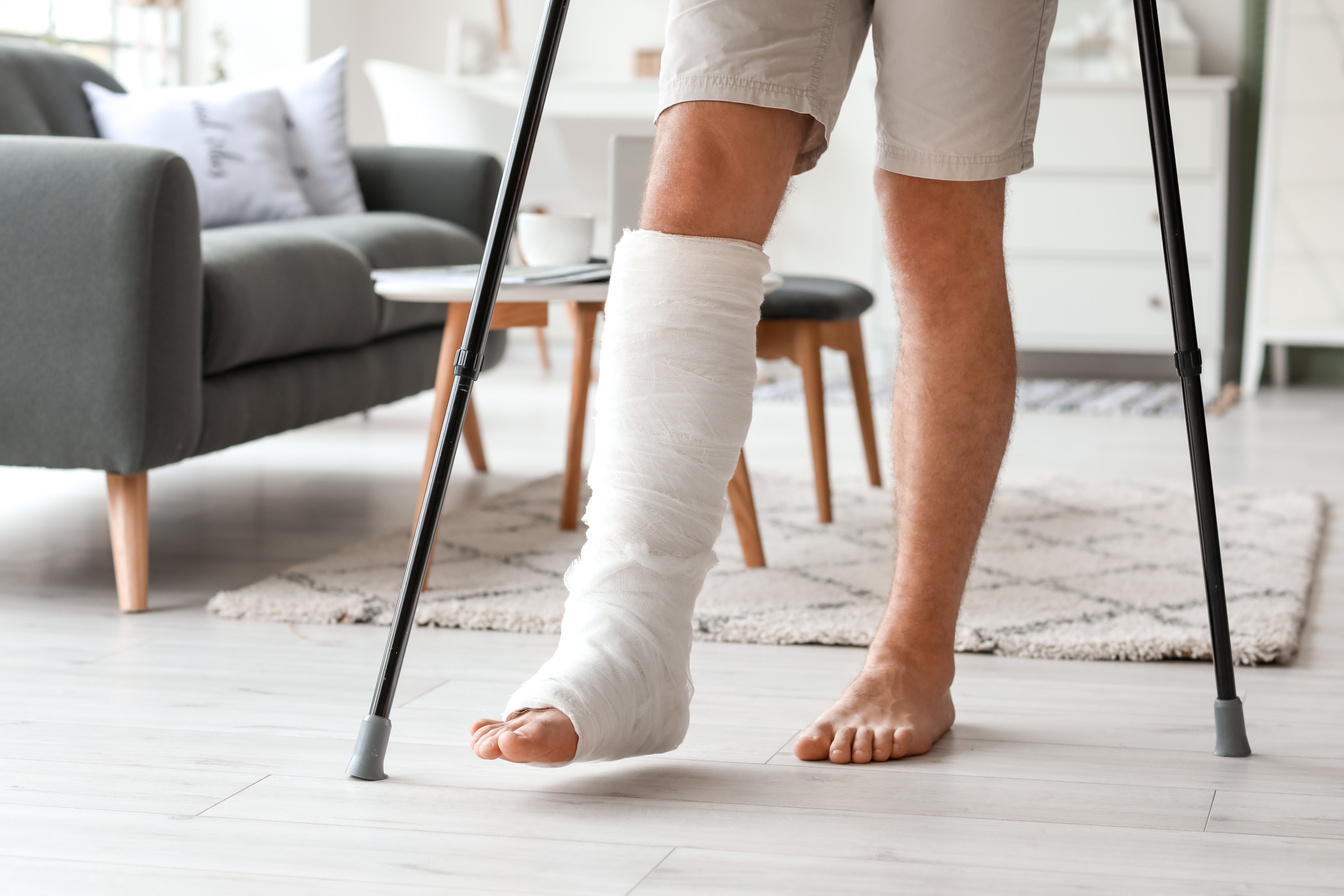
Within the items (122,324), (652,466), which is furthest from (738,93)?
(122,324)

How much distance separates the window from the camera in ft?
14.6

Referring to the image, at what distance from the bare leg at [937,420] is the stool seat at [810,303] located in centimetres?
101

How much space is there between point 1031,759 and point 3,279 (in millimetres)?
1272

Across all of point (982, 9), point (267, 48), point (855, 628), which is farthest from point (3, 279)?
point (267, 48)

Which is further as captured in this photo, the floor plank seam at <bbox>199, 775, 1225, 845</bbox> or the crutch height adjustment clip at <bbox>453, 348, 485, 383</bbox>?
the crutch height adjustment clip at <bbox>453, 348, 485, 383</bbox>

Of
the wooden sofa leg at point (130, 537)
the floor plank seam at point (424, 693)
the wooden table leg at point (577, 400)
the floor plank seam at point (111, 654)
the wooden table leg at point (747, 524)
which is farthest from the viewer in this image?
the wooden table leg at point (577, 400)

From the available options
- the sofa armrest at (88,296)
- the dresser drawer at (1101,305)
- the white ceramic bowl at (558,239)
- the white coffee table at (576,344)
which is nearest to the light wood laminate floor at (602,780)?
the sofa armrest at (88,296)

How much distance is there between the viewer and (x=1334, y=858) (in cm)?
100

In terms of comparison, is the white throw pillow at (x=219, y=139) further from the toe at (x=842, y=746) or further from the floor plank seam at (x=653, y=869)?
the floor plank seam at (x=653, y=869)

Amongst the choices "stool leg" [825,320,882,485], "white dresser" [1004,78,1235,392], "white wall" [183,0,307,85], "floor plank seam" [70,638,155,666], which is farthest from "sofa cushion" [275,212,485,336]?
"white dresser" [1004,78,1235,392]

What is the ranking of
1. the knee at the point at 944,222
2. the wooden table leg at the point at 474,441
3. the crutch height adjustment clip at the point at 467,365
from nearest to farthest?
the crutch height adjustment clip at the point at 467,365
the knee at the point at 944,222
the wooden table leg at the point at 474,441

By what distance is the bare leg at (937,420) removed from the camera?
4.17 ft

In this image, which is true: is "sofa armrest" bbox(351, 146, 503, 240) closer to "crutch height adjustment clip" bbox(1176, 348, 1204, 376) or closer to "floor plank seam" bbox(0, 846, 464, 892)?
"crutch height adjustment clip" bbox(1176, 348, 1204, 376)

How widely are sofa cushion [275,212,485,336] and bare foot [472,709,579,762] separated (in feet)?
4.78
